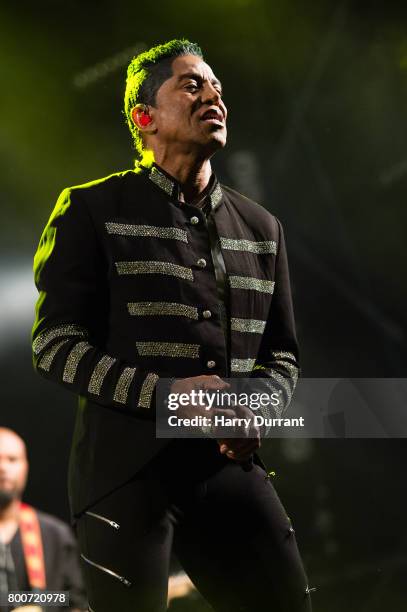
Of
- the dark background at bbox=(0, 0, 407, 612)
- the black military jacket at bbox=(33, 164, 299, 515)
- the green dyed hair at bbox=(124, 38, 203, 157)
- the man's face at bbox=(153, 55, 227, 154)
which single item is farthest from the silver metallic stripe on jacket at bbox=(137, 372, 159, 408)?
the dark background at bbox=(0, 0, 407, 612)

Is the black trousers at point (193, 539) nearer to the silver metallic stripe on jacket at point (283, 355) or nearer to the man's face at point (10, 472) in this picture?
the man's face at point (10, 472)

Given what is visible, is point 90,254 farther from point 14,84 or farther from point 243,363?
point 14,84


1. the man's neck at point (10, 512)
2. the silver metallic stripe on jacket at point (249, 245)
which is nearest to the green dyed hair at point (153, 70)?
the silver metallic stripe on jacket at point (249, 245)

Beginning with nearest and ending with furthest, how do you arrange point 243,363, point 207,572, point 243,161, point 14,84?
point 207,572 → point 243,363 → point 14,84 → point 243,161

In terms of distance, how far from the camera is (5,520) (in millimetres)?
1523

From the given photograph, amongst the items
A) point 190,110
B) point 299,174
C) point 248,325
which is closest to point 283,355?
point 248,325

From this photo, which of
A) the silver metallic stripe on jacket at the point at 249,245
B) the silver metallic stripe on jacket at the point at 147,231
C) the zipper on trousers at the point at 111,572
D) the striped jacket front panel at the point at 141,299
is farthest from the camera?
the silver metallic stripe on jacket at the point at 249,245

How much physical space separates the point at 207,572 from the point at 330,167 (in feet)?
6.20

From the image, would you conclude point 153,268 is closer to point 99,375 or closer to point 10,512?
point 99,375

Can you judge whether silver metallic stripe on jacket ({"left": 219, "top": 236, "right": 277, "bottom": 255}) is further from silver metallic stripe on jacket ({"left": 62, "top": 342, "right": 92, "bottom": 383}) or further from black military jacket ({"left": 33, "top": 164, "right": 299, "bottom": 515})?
silver metallic stripe on jacket ({"left": 62, "top": 342, "right": 92, "bottom": 383})

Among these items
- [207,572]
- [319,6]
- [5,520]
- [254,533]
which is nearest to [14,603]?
[5,520]

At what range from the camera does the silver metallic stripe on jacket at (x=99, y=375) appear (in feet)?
4.70

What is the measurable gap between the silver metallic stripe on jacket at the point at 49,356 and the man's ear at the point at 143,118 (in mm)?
587

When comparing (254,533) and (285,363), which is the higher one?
(285,363)
